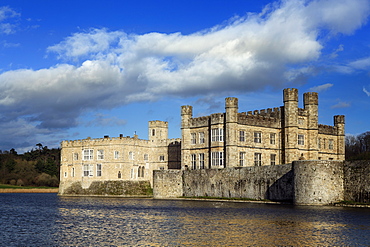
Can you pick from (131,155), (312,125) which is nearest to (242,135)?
(312,125)

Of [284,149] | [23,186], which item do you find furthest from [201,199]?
[23,186]

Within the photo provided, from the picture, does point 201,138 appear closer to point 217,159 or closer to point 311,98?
point 217,159

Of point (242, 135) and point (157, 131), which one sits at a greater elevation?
point (157, 131)

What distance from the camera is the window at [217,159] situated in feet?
204

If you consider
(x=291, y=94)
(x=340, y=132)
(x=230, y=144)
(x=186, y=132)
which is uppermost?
(x=291, y=94)

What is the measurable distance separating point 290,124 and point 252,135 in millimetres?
5271

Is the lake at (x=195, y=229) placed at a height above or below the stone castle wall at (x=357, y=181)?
below

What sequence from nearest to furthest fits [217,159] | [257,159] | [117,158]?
[217,159]
[257,159]
[117,158]

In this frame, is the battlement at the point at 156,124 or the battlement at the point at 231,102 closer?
the battlement at the point at 231,102

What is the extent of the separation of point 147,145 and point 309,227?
5248 cm

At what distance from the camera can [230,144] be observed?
61.1 m

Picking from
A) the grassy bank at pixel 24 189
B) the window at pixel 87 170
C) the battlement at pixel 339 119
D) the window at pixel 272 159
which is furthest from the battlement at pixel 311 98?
the grassy bank at pixel 24 189

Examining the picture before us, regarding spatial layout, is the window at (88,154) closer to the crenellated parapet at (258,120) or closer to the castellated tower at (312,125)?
the crenellated parapet at (258,120)

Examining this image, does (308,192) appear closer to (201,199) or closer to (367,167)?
(367,167)
